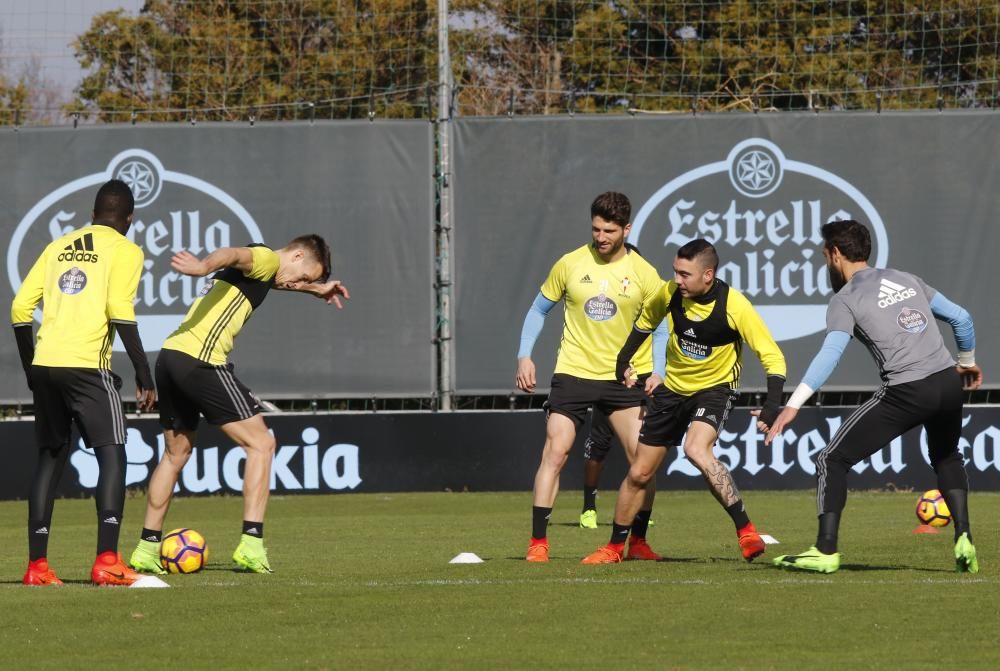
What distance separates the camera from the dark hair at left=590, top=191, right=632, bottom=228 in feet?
32.8

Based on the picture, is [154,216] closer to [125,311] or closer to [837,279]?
[125,311]

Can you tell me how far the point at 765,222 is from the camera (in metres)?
18.0

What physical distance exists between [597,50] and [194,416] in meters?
12.3

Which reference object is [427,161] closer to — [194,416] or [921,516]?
[921,516]

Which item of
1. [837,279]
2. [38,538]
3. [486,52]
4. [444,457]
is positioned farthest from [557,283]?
[486,52]

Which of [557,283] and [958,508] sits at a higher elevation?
[557,283]

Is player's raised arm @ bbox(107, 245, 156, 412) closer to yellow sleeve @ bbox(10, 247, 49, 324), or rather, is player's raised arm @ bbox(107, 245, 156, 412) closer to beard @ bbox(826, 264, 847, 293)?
yellow sleeve @ bbox(10, 247, 49, 324)

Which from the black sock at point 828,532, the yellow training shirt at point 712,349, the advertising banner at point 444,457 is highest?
the yellow training shirt at point 712,349

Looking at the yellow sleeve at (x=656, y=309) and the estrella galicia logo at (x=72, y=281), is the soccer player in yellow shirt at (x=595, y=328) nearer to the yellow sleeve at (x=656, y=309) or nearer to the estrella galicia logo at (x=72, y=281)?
the yellow sleeve at (x=656, y=309)

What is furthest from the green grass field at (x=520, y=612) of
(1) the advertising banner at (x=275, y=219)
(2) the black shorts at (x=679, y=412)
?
(1) the advertising banner at (x=275, y=219)

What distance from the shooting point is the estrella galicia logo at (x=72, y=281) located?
327 inches

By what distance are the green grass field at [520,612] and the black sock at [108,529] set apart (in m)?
0.26

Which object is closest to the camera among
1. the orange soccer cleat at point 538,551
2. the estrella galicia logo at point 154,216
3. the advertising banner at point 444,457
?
the orange soccer cleat at point 538,551

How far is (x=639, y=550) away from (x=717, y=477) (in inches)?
32.0
